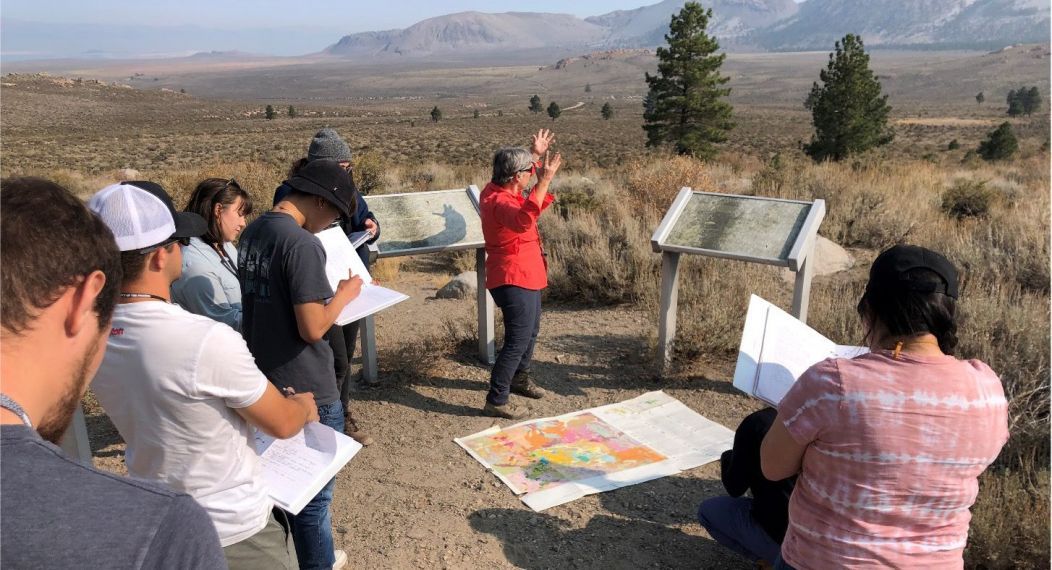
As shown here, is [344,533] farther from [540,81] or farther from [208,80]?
[208,80]

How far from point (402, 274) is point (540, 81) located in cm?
14361

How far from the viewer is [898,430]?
1758 millimetres

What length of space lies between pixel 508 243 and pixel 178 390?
8.43 ft

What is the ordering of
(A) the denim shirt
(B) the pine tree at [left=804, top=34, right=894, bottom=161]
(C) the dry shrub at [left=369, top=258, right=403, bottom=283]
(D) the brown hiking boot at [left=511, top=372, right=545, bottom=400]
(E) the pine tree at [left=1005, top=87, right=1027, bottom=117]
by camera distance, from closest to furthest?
(A) the denim shirt → (D) the brown hiking boot at [left=511, top=372, right=545, bottom=400] → (C) the dry shrub at [left=369, top=258, right=403, bottom=283] → (B) the pine tree at [left=804, top=34, right=894, bottom=161] → (E) the pine tree at [left=1005, top=87, right=1027, bottom=117]

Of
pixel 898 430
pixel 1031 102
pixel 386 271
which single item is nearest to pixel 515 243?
pixel 898 430

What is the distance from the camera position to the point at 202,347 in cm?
171

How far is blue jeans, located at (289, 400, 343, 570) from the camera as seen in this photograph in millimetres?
2516

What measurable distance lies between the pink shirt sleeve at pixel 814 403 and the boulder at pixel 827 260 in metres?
5.87

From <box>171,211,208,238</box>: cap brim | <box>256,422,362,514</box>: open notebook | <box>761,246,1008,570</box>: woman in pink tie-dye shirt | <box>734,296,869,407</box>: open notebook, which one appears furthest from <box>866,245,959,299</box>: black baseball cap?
<box>171,211,208,238</box>: cap brim

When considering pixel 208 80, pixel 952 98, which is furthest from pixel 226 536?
pixel 208 80

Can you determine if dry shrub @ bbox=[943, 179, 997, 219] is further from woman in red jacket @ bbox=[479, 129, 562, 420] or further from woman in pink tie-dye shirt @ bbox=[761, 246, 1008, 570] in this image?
woman in pink tie-dye shirt @ bbox=[761, 246, 1008, 570]

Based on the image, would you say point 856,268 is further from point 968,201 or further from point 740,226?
point 740,226

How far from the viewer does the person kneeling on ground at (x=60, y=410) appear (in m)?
0.82

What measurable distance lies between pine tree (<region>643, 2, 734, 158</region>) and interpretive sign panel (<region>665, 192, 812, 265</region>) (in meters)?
20.0
